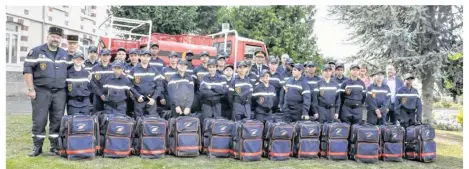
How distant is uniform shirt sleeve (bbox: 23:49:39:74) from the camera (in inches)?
201

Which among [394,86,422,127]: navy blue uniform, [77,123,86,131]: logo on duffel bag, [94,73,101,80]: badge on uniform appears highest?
[94,73,101,80]: badge on uniform

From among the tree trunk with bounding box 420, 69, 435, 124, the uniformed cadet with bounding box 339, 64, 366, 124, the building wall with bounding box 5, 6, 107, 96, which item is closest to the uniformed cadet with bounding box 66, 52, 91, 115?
the uniformed cadet with bounding box 339, 64, 366, 124

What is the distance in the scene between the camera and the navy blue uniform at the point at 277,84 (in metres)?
6.73

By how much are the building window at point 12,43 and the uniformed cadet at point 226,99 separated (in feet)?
18.8

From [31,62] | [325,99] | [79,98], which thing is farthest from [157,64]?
[325,99]

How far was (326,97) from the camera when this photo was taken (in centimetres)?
623

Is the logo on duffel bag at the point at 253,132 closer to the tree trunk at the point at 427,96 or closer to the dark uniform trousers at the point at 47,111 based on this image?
the dark uniform trousers at the point at 47,111

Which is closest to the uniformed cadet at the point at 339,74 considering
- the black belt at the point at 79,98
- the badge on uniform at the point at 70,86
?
the black belt at the point at 79,98

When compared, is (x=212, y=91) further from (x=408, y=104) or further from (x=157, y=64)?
(x=408, y=104)

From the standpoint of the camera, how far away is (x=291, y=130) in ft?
18.9

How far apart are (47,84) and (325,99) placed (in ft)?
12.5

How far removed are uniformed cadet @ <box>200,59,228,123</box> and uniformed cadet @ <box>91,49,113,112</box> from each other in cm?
134

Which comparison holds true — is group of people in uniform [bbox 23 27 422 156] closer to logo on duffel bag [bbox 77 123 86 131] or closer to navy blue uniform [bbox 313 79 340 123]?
navy blue uniform [bbox 313 79 340 123]

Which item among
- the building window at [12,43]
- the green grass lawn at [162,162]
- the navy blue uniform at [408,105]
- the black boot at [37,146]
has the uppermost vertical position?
the building window at [12,43]
